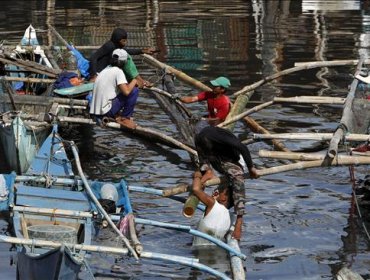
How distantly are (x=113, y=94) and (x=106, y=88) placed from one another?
0.15 m

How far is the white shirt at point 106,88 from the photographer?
14.1m

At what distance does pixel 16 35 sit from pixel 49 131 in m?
14.6

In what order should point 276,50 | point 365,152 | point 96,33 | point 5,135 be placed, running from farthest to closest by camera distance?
point 96,33
point 276,50
point 5,135
point 365,152

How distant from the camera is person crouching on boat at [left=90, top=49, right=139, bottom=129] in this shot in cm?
1408

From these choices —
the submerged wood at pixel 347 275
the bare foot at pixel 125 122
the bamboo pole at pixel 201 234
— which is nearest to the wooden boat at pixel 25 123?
the bare foot at pixel 125 122

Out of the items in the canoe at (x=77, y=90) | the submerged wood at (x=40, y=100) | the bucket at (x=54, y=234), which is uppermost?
the canoe at (x=77, y=90)

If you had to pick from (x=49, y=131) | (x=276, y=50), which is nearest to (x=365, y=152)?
(x=49, y=131)

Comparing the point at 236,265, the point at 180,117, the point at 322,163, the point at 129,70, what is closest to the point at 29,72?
A: the point at 129,70

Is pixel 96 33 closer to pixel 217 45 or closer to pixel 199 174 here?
pixel 217 45

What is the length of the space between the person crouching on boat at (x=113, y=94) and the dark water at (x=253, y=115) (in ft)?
2.87

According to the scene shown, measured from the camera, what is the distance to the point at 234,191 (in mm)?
10570

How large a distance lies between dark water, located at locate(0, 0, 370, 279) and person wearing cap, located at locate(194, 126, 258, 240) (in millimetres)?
627

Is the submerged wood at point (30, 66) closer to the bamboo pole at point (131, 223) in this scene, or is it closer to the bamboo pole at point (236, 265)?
the bamboo pole at point (131, 223)

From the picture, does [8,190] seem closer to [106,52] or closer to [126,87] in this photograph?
[126,87]
